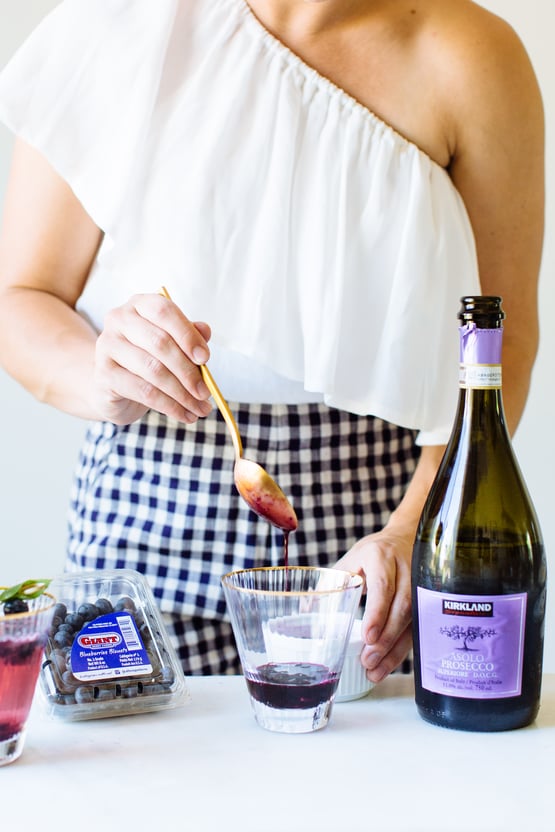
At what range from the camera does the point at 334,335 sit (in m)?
Answer: 1.12

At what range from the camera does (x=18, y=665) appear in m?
0.68

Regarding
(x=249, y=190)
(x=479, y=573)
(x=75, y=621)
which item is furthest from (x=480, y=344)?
(x=249, y=190)

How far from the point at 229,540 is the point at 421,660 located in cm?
46

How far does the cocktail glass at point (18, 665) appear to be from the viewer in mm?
668

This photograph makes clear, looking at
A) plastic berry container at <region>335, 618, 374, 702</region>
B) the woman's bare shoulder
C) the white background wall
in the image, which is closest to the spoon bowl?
plastic berry container at <region>335, 618, 374, 702</region>

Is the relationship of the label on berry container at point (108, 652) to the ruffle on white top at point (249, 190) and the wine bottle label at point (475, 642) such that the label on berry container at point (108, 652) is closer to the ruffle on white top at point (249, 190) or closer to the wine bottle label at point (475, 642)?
the wine bottle label at point (475, 642)

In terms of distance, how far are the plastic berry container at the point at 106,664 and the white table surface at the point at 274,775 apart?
0.01m

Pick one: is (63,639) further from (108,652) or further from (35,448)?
(35,448)

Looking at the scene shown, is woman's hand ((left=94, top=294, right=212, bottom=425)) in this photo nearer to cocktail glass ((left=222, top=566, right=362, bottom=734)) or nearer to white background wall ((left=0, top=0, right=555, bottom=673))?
cocktail glass ((left=222, top=566, right=362, bottom=734))

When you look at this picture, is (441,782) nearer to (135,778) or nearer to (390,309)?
(135,778)

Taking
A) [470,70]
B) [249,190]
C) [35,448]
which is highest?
[470,70]

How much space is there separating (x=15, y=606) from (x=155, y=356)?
262mm

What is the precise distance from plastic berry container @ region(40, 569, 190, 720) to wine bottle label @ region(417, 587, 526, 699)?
199 millimetres

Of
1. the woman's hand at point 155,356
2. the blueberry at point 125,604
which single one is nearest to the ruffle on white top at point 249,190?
the woman's hand at point 155,356
